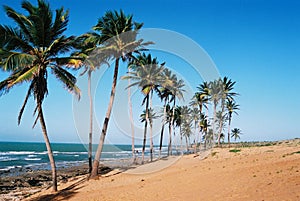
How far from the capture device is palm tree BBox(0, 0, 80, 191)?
14297mm

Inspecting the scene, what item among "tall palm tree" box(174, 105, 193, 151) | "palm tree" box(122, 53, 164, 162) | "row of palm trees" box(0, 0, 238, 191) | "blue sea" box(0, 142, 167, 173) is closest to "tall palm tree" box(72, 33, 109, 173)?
"row of palm trees" box(0, 0, 238, 191)

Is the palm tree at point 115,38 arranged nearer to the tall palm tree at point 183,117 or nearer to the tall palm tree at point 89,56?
the tall palm tree at point 89,56

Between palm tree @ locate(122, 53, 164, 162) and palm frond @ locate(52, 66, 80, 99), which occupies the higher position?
palm tree @ locate(122, 53, 164, 162)

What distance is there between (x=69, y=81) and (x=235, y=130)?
95187 mm

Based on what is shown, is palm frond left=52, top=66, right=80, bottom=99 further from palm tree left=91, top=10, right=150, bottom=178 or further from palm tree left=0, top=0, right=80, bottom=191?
palm tree left=91, top=10, right=150, bottom=178

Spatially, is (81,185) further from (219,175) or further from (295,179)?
(295,179)

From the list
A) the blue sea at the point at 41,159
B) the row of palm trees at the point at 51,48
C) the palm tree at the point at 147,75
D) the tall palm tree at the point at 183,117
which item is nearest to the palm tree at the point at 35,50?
the row of palm trees at the point at 51,48

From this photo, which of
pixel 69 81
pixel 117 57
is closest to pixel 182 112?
pixel 117 57

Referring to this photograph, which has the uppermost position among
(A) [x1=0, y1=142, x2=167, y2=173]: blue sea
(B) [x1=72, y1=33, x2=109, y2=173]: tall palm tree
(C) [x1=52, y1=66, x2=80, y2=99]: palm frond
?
(B) [x1=72, y1=33, x2=109, y2=173]: tall palm tree

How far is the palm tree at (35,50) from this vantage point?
563 inches

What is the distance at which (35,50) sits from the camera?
15.5 metres

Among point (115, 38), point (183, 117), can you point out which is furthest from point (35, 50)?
point (183, 117)

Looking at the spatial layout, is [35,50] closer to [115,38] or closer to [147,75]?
[115,38]

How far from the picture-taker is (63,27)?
16.4 meters
